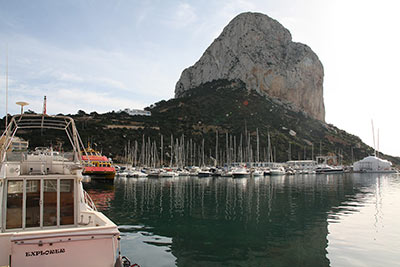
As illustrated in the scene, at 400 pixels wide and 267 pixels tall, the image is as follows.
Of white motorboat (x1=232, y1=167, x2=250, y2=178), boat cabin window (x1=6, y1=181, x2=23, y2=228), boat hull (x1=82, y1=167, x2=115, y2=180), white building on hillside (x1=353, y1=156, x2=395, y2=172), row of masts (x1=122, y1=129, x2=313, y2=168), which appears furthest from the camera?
white building on hillside (x1=353, y1=156, x2=395, y2=172)

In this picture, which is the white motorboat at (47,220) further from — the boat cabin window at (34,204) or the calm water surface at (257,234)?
the calm water surface at (257,234)

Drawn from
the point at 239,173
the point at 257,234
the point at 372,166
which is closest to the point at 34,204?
the point at 257,234

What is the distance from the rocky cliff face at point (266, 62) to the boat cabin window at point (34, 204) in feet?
506

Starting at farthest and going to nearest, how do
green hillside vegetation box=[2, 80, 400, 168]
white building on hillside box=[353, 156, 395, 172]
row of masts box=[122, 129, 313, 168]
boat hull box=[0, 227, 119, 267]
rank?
white building on hillside box=[353, 156, 395, 172] → green hillside vegetation box=[2, 80, 400, 168] → row of masts box=[122, 129, 313, 168] → boat hull box=[0, 227, 119, 267]

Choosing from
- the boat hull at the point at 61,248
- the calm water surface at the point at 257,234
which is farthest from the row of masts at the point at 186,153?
the boat hull at the point at 61,248

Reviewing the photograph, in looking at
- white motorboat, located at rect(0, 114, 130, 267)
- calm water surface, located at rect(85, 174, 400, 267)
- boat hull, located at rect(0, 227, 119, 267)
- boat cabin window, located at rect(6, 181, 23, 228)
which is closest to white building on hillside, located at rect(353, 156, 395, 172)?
calm water surface, located at rect(85, 174, 400, 267)

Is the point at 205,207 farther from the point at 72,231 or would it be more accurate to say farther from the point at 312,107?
the point at 312,107

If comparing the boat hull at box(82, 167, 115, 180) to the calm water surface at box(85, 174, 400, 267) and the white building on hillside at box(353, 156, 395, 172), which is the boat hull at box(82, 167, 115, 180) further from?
the white building on hillside at box(353, 156, 395, 172)

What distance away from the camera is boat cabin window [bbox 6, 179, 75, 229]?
8188mm

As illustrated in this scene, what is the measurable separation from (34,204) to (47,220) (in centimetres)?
57

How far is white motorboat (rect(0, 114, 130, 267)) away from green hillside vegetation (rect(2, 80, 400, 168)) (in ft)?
229

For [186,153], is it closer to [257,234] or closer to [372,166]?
[372,166]

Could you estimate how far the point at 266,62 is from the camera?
6309 inches

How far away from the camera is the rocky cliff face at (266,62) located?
523 ft
